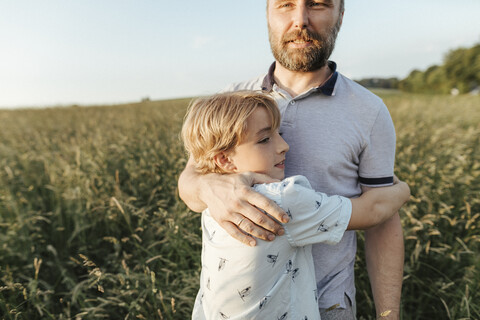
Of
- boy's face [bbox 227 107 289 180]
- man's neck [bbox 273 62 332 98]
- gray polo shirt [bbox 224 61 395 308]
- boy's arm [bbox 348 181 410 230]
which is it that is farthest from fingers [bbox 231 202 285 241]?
man's neck [bbox 273 62 332 98]

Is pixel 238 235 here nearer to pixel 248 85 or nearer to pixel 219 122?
pixel 219 122

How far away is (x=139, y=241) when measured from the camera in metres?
2.90

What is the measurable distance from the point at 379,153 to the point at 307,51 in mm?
650

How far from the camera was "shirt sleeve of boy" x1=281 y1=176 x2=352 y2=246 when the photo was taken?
118 cm

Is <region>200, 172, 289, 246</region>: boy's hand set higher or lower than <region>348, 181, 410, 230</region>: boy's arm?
higher

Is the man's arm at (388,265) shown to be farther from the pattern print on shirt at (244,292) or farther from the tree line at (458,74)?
the tree line at (458,74)

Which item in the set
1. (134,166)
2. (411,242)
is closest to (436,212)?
(411,242)

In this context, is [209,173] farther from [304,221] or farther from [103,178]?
[103,178]

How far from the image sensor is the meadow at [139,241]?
7.18ft

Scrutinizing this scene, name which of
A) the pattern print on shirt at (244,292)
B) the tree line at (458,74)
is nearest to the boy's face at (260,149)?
the pattern print on shirt at (244,292)

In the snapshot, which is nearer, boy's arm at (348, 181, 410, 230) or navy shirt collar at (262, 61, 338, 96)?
boy's arm at (348, 181, 410, 230)

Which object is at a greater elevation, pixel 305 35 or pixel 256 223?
pixel 305 35

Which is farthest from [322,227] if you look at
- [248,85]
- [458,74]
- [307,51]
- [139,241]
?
[458,74]

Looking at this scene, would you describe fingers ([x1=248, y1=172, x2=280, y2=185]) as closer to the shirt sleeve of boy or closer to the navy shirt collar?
the shirt sleeve of boy
